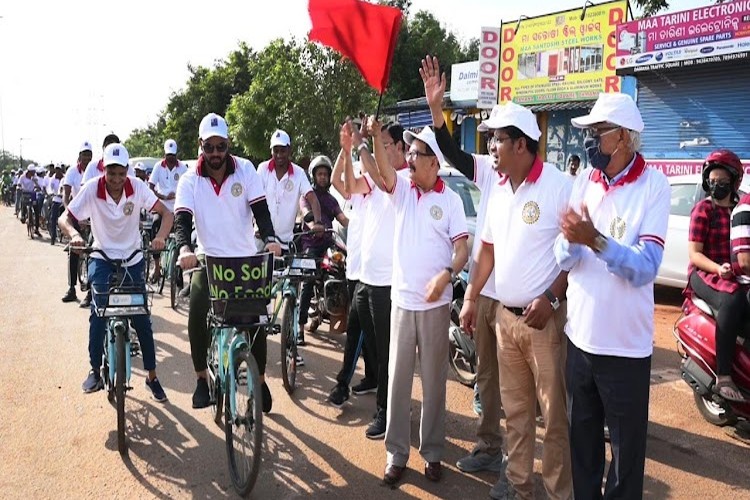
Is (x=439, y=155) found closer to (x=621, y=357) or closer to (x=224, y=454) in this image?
(x=621, y=357)

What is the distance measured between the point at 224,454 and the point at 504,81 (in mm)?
17122

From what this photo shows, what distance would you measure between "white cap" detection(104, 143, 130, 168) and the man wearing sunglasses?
937mm

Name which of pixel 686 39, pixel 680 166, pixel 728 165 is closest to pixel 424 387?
pixel 728 165

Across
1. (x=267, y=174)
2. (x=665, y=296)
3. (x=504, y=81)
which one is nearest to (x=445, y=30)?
(x=504, y=81)

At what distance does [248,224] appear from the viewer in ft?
16.4

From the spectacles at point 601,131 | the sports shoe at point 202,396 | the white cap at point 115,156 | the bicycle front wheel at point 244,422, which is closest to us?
the spectacles at point 601,131

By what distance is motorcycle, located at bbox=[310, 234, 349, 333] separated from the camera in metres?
6.95

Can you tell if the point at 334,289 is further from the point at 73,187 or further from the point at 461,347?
the point at 73,187

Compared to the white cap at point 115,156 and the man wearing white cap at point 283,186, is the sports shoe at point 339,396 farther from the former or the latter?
the white cap at point 115,156

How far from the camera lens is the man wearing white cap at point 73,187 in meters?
9.43

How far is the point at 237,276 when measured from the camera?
13.7ft

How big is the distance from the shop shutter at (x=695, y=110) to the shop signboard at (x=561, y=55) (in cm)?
130

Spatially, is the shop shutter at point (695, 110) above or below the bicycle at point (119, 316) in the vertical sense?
above

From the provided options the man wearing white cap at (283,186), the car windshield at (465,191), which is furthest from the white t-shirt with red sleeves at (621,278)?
the car windshield at (465,191)
